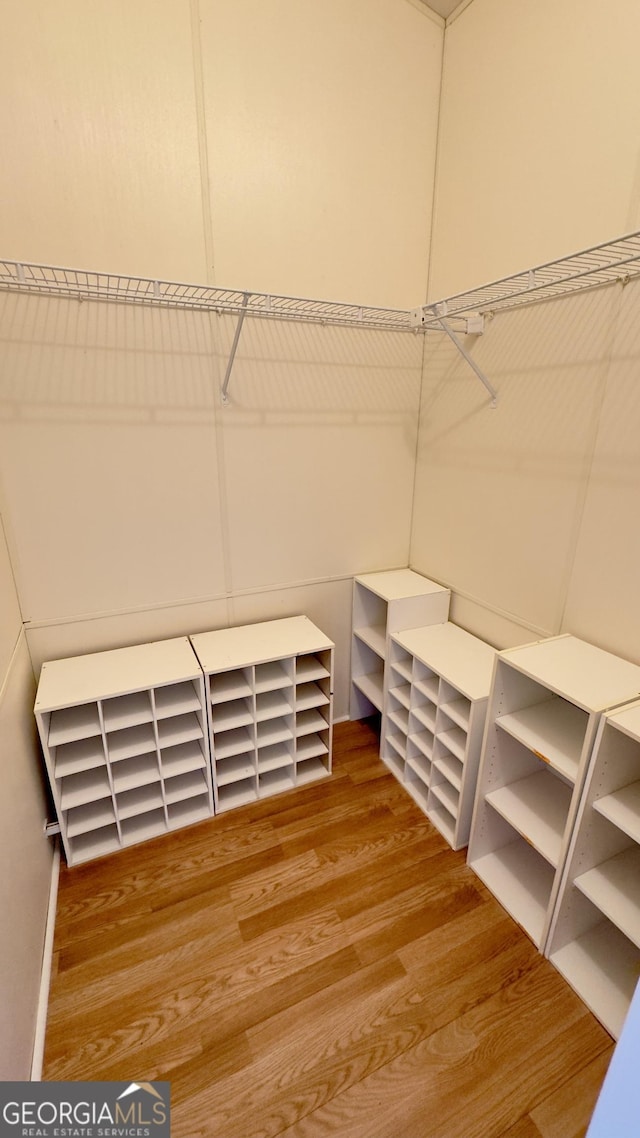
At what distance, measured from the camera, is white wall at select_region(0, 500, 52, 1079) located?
3.62 ft

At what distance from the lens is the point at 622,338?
1.40m

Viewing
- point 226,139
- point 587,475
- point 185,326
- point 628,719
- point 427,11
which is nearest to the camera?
point 628,719

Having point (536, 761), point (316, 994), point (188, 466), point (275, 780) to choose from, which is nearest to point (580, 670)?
point (536, 761)

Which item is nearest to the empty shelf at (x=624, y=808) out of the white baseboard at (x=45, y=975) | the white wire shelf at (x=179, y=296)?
the white baseboard at (x=45, y=975)

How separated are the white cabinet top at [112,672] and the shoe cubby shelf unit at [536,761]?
3.93 feet

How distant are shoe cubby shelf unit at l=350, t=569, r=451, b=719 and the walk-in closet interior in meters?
0.12

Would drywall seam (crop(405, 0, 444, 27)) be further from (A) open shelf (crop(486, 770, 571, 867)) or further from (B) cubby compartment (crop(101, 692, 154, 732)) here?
(A) open shelf (crop(486, 770, 571, 867))

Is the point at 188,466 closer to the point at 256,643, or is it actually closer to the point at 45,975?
the point at 256,643

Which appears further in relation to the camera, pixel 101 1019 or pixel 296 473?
pixel 296 473

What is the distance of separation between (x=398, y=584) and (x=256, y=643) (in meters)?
0.80

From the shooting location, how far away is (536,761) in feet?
5.89

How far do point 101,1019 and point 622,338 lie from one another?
102 inches

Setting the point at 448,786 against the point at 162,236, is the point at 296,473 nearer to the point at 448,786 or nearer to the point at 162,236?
the point at 162,236

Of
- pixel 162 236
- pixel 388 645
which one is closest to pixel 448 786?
pixel 388 645
